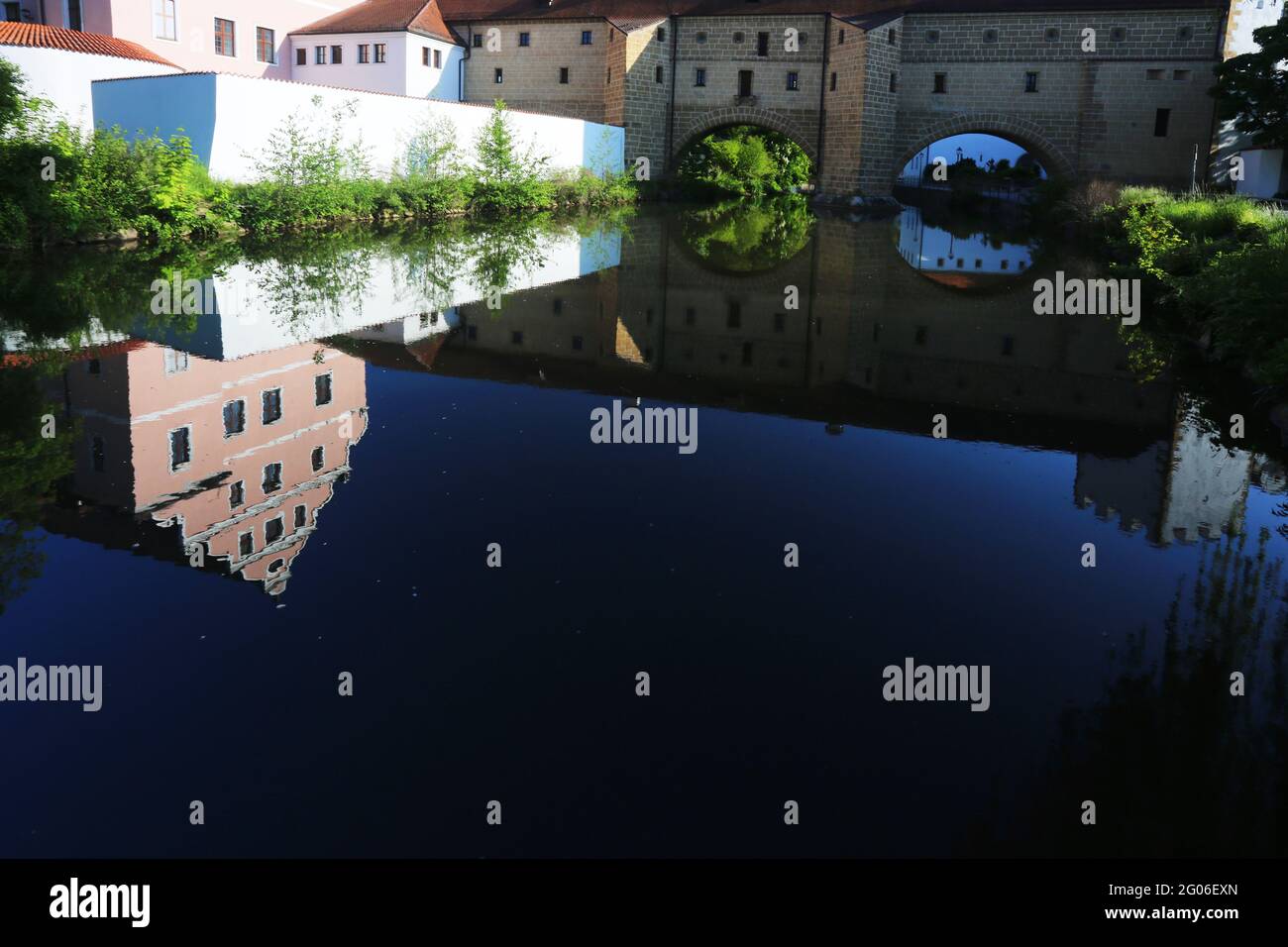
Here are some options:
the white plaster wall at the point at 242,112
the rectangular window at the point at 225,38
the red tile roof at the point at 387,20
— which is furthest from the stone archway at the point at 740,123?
the rectangular window at the point at 225,38

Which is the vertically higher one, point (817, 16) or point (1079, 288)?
point (817, 16)

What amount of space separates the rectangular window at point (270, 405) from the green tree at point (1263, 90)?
102ft

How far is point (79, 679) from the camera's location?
14.5 feet

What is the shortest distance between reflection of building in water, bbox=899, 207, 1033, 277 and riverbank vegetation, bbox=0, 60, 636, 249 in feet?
38.2

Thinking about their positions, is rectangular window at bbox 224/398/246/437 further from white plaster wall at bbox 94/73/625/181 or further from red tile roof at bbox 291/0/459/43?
red tile roof at bbox 291/0/459/43

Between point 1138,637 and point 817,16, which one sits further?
point 817,16
